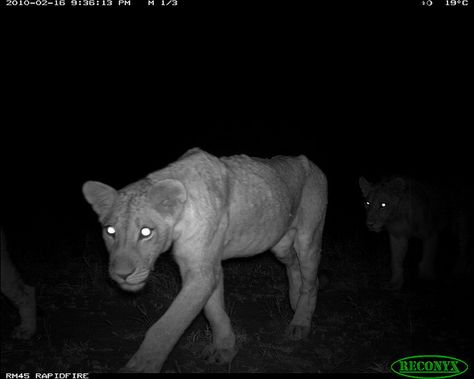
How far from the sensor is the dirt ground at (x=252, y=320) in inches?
169

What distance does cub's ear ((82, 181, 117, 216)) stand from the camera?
3.55 metres

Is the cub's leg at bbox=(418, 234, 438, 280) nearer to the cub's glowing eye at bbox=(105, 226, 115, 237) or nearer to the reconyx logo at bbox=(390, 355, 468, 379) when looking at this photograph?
the reconyx logo at bbox=(390, 355, 468, 379)

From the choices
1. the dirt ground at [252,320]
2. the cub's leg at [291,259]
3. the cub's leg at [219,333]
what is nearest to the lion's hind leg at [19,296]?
the dirt ground at [252,320]

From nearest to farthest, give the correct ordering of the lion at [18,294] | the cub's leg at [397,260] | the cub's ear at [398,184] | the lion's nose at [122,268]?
the lion's nose at [122,268]
the lion at [18,294]
the cub's leg at [397,260]
the cub's ear at [398,184]

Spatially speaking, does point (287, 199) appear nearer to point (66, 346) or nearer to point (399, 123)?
point (66, 346)

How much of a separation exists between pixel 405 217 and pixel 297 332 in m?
3.05

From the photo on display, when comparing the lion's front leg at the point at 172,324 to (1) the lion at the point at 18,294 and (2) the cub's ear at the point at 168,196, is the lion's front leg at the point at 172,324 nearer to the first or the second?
(2) the cub's ear at the point at 168,196

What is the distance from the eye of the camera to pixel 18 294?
4254 mm

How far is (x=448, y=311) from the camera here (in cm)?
572

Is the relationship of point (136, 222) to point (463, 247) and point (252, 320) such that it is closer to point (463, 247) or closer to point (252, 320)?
point (252, 320)

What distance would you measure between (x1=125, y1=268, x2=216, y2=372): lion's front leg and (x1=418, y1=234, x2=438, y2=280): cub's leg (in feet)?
14.7

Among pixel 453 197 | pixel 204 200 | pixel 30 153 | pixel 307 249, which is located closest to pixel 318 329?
pixel 307 249

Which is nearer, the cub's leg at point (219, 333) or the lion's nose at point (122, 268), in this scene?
the lion's nose at point (122, 268)

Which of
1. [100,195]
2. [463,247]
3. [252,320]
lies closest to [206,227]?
[100,195]
